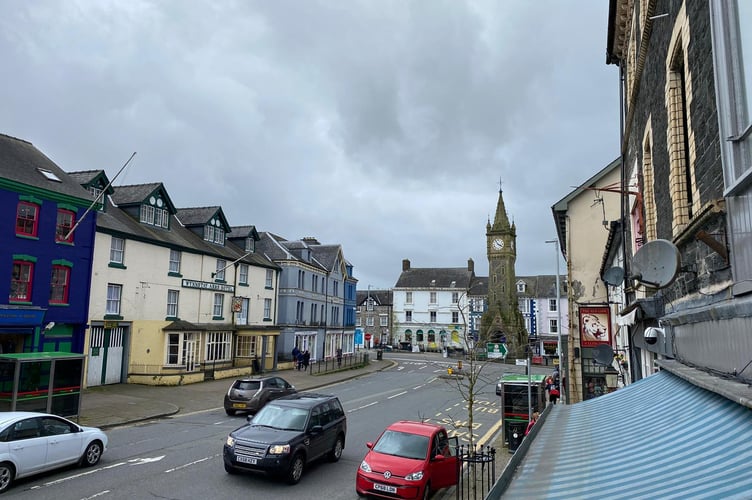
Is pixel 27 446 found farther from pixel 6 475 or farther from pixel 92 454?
pixel 92 454

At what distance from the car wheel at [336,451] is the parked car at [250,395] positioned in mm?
7289

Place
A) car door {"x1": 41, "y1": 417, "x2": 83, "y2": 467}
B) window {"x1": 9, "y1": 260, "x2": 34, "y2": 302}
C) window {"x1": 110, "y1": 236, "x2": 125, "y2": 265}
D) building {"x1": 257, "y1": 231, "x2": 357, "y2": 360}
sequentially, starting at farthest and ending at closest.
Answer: building {"x1": 257, "y1": 231, "x2": 357, "y2": 360}
window {"x1": 110, "y1": 236, "x2": 125, "y2": 265}
window {"x1": 9, "y1": 260, "x2": 34, "y2": 302}
car door {"x1": 41, "y1": 417, "x2": 83, "y2": 467}

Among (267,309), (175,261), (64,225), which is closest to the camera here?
(64,225)

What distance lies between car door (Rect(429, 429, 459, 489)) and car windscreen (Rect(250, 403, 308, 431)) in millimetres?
3368

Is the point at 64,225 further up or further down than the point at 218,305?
further up

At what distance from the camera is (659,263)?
20.6 ft

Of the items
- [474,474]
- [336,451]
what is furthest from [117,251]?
[474,474]

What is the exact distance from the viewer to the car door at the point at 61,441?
11.5 metres

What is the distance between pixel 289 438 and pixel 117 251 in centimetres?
2010

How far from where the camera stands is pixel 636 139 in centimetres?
1203

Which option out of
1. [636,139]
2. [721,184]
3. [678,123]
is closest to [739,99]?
[721,184]

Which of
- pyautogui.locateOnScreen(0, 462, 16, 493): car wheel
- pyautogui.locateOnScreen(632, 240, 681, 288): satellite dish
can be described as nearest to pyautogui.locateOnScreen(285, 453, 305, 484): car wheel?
pyautogui.locateOnScreen(0, 462, 16, 493): car wheel

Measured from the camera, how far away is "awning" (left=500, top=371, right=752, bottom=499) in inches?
136

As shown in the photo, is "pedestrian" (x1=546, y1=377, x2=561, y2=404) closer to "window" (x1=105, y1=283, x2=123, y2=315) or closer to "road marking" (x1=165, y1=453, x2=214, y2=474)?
"road marking" (x1=165, y1=453, x2=214, y2=474)
